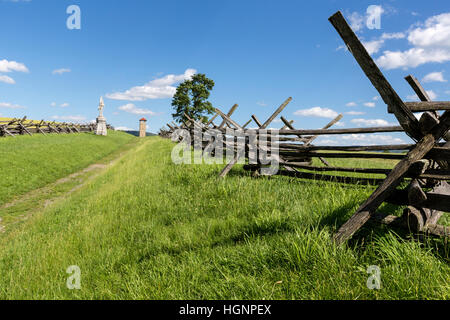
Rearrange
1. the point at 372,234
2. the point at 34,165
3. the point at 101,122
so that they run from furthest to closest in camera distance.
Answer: the point at 101,122
the point at 34,165
the point at 372,234

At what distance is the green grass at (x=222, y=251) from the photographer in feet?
6.96

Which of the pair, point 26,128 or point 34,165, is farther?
point 26,128

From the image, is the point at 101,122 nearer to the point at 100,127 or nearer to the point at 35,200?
the point at 100,127

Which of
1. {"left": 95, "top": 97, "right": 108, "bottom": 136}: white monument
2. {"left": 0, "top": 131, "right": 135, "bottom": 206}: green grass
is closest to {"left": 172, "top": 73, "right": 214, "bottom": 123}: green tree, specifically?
{"left": 95, "top": 97, "right": 108, "bottom": 136}: white monument

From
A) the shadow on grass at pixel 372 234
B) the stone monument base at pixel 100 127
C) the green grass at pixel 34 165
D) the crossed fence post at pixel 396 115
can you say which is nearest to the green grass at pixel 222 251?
the shadow on grass at pixel 372 234

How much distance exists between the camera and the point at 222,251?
2885mm

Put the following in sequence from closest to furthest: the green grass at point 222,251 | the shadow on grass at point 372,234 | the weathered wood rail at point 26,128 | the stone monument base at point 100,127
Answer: the green grass at point 222,251 → the shadow on grass at point 372,234 → the weathered wood rail at point 26,128 → the stone monument base at point 100,127

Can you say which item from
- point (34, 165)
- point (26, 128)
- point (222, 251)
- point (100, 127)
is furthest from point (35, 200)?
point (100, 127)

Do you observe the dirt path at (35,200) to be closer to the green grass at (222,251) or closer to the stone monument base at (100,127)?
the green grass at (222,251)

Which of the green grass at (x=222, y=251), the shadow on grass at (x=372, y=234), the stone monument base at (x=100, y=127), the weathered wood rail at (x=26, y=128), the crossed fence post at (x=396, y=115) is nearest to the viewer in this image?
the green grass at (x=222, y=251)

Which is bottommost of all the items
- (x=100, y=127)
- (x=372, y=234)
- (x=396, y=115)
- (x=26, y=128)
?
(x=372, y=234)
